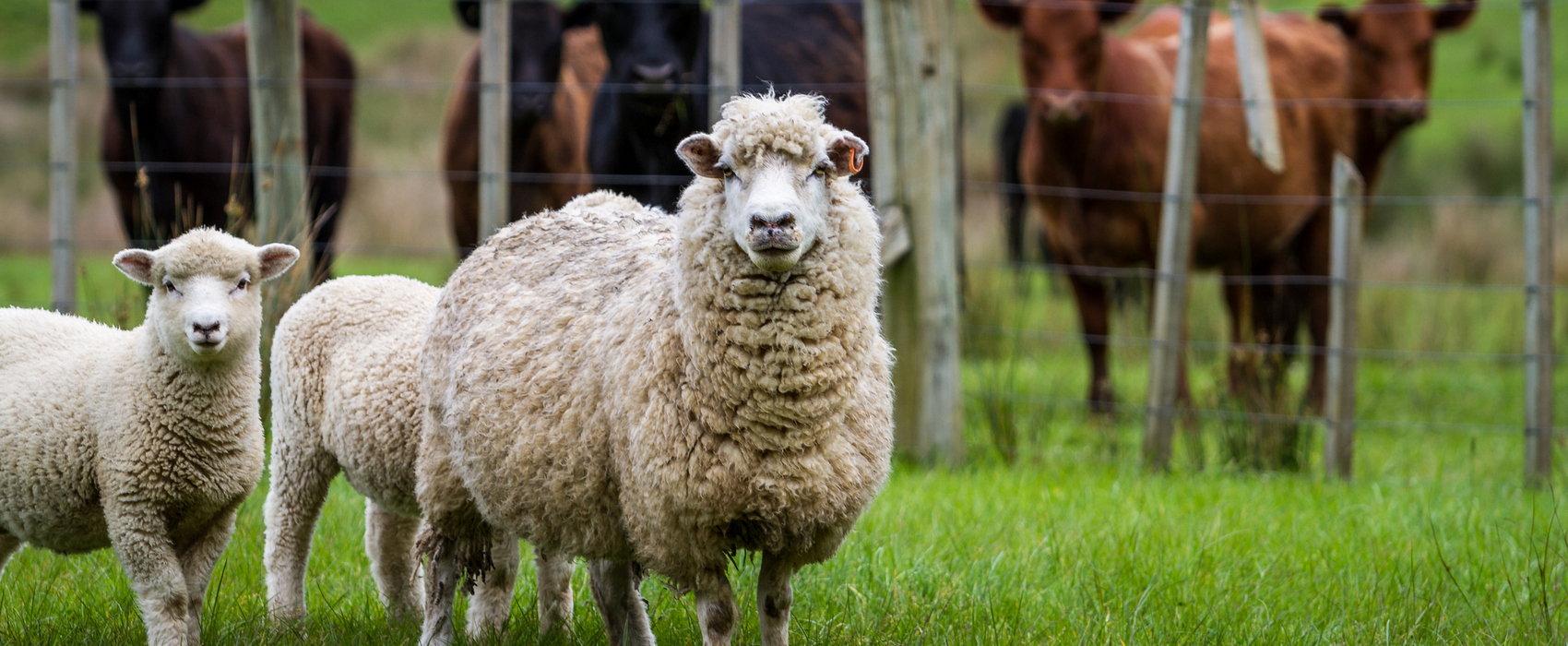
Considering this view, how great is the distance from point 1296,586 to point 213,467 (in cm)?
286

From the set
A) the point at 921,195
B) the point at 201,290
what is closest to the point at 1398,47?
the point at 921,195

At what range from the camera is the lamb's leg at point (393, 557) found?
3.61 metres

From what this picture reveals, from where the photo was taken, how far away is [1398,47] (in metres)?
7.03

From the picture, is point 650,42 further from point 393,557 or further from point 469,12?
point 393,557

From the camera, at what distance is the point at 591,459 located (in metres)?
2.79

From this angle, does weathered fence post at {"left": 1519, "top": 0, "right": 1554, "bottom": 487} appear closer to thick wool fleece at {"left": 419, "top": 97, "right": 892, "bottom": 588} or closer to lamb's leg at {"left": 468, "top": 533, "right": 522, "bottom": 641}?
thick wool fleece at {"left": 419, "top": 97, "right": 892, "bottom": 588}

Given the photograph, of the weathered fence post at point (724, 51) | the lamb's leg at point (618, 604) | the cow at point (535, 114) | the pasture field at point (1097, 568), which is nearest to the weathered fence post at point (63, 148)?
the pasture field at point (1097, 568)

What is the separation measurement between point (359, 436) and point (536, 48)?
3.99 metres

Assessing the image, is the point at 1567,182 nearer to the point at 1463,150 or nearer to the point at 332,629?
the point at 1463,150

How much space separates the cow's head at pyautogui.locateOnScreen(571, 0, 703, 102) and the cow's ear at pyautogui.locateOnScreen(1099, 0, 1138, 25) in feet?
7.08

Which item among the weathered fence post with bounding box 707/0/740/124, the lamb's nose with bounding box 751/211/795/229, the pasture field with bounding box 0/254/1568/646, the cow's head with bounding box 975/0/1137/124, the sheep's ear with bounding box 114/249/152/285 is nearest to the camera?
the lamb's nose with bounding box 751/211/795/229

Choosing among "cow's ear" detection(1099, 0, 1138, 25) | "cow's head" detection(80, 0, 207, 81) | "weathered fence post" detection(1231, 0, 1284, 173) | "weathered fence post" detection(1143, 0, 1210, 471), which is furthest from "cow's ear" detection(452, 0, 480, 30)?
"weathered fence post" detection(1231, 0, 1284, 173)

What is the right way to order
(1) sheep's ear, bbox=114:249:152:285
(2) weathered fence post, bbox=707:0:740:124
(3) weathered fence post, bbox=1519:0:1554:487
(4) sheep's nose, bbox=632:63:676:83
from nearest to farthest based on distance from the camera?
(1) sheep's ear, bbox=114:249:152:285
(3) weathered fence post, bbox=1519:0:1554:487
(2) weathered fence post, bbox=707:0:740:124
(4) sheep's nose, bbox=632:63:676:83

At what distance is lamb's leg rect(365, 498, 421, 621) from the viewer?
3605mm
